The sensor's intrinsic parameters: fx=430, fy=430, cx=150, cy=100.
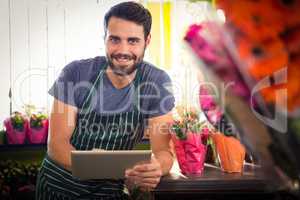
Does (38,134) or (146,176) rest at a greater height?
(38,134)

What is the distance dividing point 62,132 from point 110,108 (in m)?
0.27

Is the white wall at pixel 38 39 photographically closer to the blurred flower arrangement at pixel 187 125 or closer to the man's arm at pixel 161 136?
the man's arm at pixel 161 136

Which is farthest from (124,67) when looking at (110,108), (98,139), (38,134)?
(38,134)

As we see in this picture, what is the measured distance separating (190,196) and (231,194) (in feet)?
0.60

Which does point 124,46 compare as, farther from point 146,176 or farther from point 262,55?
point 262,55

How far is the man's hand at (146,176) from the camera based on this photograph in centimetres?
183

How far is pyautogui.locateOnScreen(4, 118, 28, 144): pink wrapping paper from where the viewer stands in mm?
2664

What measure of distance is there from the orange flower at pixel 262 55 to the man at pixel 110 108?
1.79 m

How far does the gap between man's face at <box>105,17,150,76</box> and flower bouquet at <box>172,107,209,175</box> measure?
387mm

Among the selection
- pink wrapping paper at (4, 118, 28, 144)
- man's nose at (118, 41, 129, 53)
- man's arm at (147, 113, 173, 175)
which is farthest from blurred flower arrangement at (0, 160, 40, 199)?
man's nose at (118, 41, 129, 53)

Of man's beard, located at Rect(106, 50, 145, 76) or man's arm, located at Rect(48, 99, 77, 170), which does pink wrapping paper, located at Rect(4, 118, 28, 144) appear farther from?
man's beard, located at Rect(106, 50, 145, 76)

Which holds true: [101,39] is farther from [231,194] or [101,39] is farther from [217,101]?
[217,101]

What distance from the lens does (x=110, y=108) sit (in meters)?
2.22

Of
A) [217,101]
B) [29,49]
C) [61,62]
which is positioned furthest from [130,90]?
[217,101]
